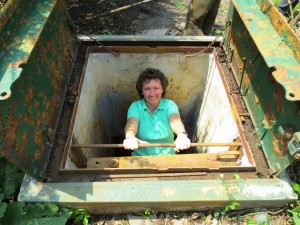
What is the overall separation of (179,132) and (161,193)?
3.38ft

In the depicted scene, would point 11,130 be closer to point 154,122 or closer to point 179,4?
point 154,122

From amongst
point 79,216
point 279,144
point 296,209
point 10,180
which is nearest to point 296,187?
point 296,209

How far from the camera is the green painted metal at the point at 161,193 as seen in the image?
1.99 m

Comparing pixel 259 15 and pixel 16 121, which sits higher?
pixel 259 15

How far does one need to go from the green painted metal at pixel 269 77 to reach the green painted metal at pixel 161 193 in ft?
0.69

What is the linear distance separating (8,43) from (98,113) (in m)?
1.87

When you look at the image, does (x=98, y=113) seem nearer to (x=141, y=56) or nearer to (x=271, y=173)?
(x=141, y=56)

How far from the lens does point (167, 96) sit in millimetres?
3973

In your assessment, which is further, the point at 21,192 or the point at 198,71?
the point at 198,71

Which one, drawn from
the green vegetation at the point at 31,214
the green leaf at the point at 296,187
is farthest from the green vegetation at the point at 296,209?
the green vegetation at the point at 31,214

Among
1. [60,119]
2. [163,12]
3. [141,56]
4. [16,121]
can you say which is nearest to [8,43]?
[16,121]

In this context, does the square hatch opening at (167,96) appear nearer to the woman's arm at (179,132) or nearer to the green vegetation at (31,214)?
the woman's arm at (179,132)

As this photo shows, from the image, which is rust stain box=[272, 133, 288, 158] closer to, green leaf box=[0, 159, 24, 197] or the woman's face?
the woman's face

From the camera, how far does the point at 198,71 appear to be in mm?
3590
